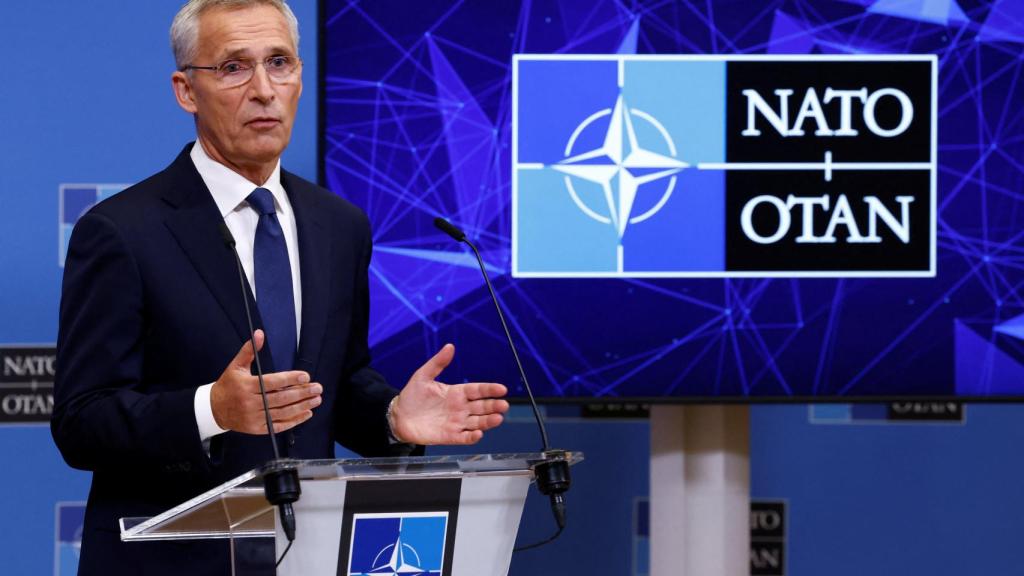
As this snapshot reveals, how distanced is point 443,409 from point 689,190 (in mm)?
1244

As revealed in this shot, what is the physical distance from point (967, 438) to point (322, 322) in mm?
1997

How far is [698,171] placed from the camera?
286 centimetres

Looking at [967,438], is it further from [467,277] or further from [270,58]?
[270,58]

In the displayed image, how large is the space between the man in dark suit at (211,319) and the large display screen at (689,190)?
2.42 feet

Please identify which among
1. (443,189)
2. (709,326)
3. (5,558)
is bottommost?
(5,558)

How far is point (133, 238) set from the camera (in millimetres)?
1895

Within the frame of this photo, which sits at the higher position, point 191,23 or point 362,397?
point 191,23

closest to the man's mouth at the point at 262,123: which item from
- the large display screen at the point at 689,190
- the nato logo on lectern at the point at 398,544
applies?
the nato logo on lectern at the point at 398,544

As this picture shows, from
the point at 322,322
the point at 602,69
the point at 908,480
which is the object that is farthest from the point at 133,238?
the point at 908,480

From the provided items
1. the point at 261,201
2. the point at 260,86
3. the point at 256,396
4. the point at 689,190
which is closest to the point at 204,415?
the point at 256,396

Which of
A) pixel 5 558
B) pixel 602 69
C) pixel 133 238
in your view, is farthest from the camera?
pixel 5 558

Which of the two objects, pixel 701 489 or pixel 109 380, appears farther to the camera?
pixel 701 489

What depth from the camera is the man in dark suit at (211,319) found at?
1.75 metres

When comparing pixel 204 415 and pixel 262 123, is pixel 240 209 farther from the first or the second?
pixel 204 415
